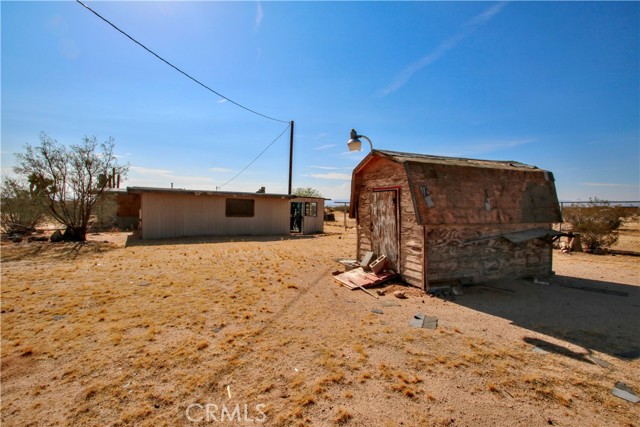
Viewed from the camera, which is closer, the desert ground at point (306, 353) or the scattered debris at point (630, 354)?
the desert ground at point (306, 353)

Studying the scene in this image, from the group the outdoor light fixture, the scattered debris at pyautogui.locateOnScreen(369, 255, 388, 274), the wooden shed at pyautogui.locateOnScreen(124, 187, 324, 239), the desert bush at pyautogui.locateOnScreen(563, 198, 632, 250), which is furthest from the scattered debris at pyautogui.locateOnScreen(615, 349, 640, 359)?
the wooden shed at pyautogui.locateOnScreen(124, 187, 324, 239)

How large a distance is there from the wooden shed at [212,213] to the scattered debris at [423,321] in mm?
13187

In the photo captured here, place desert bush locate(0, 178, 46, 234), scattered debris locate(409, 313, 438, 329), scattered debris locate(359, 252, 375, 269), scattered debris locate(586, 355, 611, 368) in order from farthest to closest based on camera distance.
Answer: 1. desert bush locate(0, 178, 46, 234)
2. scattered debris locate(359, 252, 375, 269)
3. scattered debris locate(409, 313, 438, 329)
4. scattered debris locate(586, 355, 611, 368)

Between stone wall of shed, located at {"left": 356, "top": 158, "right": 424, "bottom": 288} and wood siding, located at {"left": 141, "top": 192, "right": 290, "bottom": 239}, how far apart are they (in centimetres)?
1010

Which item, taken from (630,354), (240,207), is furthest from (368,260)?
(240,207)

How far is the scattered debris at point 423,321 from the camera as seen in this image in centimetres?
450

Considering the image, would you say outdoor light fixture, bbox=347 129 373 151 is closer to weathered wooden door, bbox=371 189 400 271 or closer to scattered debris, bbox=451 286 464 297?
weathered wooden door, bbox=371 189 400 271

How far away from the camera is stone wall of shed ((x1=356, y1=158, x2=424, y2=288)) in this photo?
6414 mm

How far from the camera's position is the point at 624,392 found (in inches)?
112

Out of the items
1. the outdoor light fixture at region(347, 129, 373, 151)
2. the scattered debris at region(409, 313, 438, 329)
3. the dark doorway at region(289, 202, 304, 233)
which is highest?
the outdoor light fixture at region(347, 129, 373, 151)

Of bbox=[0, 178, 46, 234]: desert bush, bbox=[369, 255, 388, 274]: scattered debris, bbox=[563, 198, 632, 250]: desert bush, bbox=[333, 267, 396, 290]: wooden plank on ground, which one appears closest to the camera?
bbox=[333, 267, 396, 290]: wooden plank on ground

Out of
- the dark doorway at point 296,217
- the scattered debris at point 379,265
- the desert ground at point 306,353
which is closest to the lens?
the desert ground at point 306,353

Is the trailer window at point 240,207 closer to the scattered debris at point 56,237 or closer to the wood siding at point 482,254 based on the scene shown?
the scattered debris at point 56,237

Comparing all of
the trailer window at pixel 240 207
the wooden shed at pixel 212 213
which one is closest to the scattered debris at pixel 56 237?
the wooden shed at pixel 212 213
